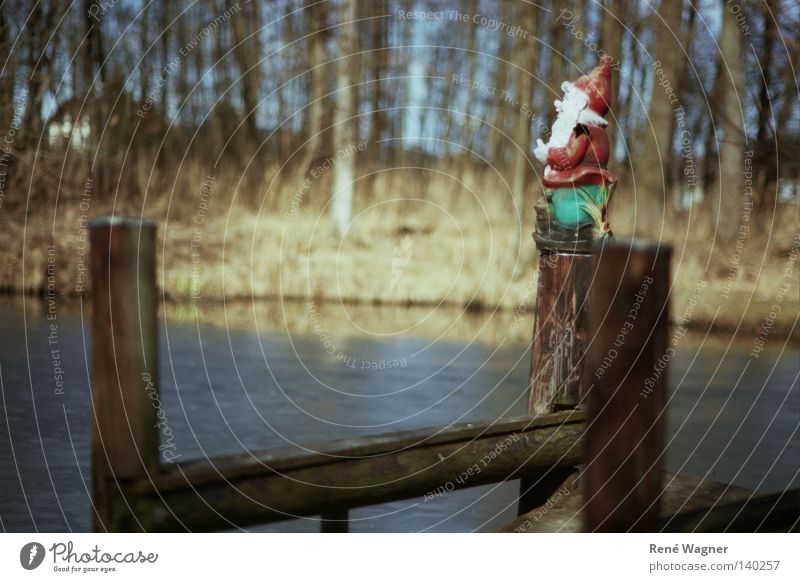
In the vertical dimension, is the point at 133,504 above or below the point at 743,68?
below

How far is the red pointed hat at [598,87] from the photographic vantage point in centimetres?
334

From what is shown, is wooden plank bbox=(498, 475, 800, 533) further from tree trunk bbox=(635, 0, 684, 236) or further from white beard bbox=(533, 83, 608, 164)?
tree trunk bbox=(635, 0, 684, 236)

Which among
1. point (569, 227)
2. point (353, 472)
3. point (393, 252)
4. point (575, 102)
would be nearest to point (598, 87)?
point (575, 102)

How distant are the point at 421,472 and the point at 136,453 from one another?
83cm

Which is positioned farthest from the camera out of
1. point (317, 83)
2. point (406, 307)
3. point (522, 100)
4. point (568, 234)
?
point (317, 83)

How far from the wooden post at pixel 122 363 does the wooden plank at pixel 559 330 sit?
134cm

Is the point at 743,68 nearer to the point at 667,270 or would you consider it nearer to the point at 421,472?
the point at 421,472

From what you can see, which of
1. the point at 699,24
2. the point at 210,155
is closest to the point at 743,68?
the point at 699,24

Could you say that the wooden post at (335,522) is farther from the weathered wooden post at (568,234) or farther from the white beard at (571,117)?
the white beard at (571,117)

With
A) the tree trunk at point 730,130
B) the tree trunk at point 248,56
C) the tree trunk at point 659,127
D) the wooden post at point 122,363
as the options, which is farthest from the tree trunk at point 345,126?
the wooden post at point 122,363

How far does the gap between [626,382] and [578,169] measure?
1437mm

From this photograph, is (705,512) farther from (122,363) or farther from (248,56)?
(248,56)

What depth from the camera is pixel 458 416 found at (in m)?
5.11

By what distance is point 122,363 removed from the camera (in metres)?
2.28
